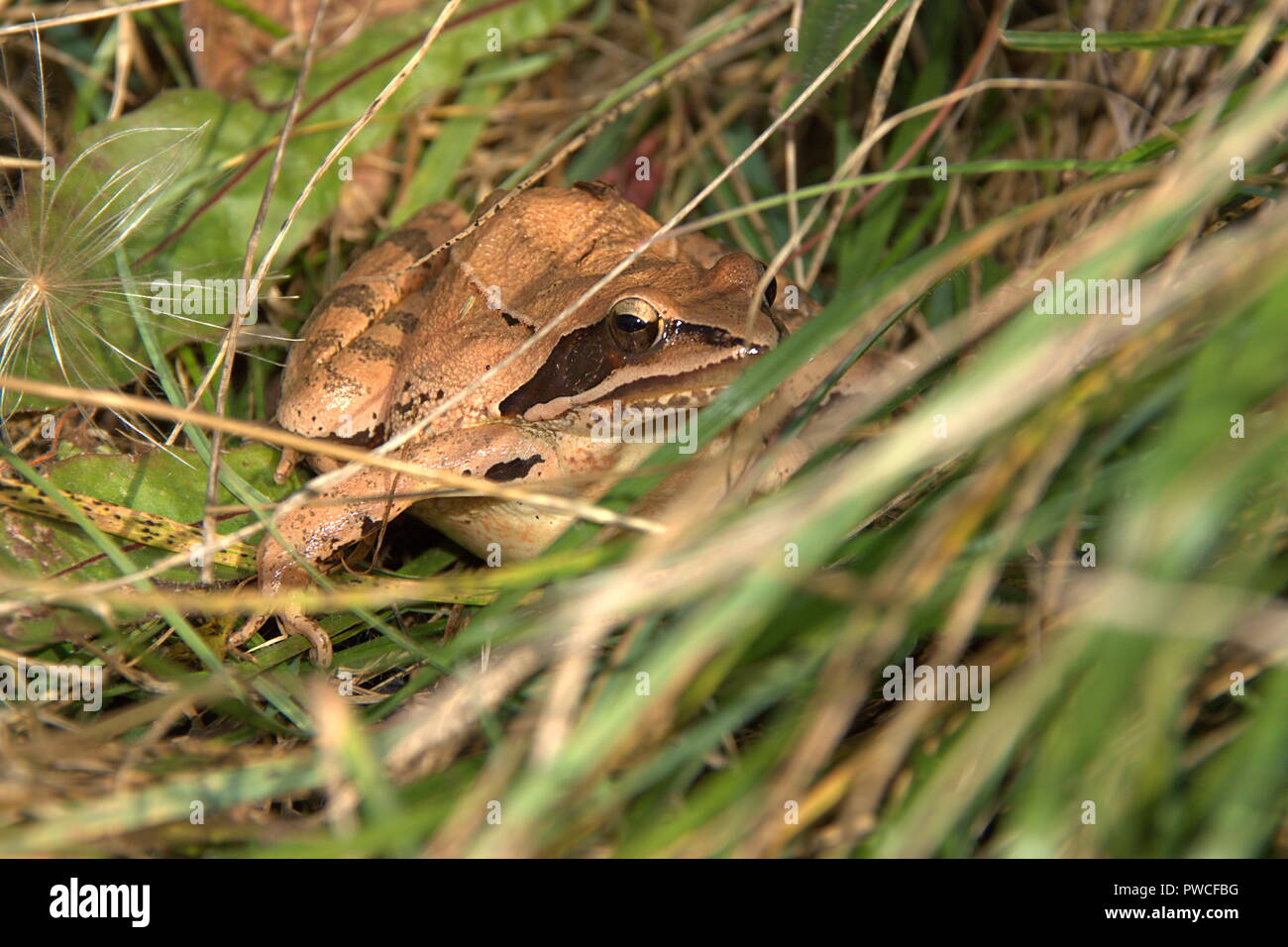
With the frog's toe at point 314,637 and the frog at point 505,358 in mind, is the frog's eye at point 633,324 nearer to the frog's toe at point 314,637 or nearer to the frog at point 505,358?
the frog at point 505,358

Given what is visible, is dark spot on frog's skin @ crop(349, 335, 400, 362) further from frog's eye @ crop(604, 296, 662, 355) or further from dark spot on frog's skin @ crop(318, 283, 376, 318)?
frog's eye @ crop(604, 296, 662, 355)

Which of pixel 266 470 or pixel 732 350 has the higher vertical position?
pixel 732 350

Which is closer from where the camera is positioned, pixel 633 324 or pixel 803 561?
pixel 803 561

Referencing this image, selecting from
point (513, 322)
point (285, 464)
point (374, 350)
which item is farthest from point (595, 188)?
point (285, 464)

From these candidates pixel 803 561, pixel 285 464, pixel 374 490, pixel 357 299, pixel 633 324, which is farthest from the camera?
pixel 357 299

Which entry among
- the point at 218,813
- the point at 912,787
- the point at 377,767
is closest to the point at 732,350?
the point at 912,787

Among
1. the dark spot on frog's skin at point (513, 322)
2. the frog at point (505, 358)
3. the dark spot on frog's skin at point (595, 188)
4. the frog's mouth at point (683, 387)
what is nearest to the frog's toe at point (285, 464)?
the frog at point (505, 358)

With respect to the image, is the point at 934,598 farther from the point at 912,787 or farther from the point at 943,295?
the point at 943,295

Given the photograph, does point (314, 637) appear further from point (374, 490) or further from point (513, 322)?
point (513, 322)
